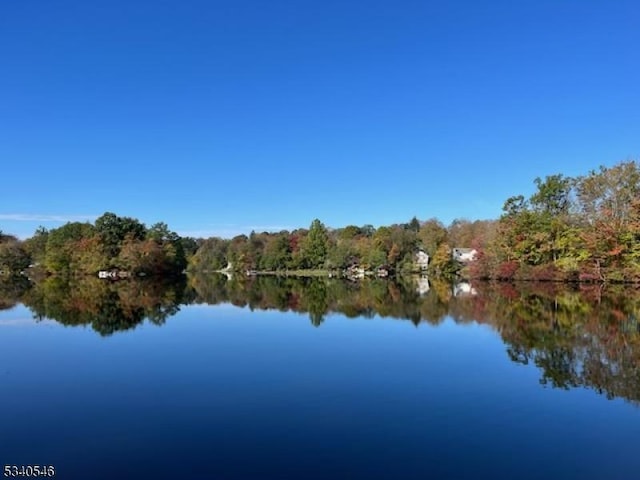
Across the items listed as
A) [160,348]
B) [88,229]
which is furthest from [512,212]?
[88,229]

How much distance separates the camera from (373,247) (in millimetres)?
84125

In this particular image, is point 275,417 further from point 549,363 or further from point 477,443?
point 549,363

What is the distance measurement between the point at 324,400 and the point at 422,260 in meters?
76.3

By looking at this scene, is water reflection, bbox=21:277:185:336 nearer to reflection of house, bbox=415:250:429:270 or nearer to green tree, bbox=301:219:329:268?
reflection of house, bbox=415:250:429:270

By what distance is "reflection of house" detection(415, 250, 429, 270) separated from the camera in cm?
8353

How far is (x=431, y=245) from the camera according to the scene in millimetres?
79688

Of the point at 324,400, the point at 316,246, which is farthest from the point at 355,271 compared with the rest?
the point at 324,400

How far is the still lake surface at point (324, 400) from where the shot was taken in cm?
691

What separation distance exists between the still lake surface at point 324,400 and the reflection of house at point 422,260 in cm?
6243

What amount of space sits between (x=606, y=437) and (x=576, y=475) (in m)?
1.87

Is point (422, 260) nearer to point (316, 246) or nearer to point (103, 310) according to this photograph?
point (316, 246)

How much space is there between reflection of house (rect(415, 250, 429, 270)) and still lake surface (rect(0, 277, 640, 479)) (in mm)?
62429

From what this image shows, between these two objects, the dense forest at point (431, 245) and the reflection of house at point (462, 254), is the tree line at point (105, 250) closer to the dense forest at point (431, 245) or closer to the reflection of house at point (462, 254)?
the dense forest at point (431, 245)

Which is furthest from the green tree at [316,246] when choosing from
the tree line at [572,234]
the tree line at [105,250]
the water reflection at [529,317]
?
the water reflection at [529,317]
